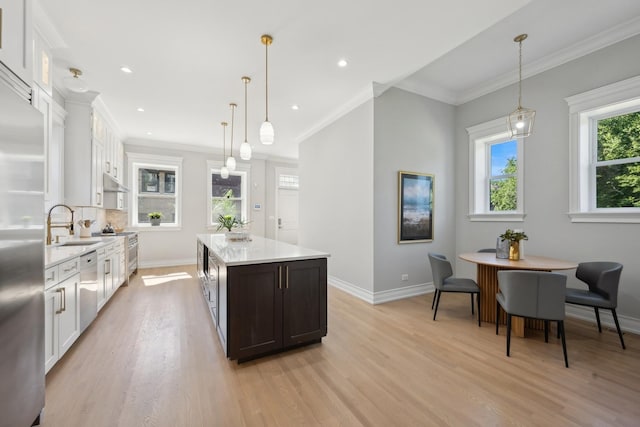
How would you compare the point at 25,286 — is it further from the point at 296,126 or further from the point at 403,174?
the point at 296,126

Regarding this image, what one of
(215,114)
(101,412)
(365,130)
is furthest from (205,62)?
(101,412)

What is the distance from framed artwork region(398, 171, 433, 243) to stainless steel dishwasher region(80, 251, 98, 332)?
383cm

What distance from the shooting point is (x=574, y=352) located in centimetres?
247

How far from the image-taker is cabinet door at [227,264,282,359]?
2256mm

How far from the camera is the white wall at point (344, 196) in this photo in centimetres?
397

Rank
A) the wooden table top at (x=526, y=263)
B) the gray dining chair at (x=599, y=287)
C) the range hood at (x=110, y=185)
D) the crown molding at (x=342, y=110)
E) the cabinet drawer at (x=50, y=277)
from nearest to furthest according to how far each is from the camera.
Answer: the cabinet drawer at (x=50, y=277), the gray dining chair at (x=599, y=287), the wooden table top at (x=526, y=263), the crown molding at (x=342, y=110), the range hood at (x=110, y=185)

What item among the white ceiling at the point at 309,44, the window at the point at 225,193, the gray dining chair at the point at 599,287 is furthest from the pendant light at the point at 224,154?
the gray dining chair at the point at 599,287

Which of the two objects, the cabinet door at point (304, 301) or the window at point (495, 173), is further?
the window at point (495, 173)

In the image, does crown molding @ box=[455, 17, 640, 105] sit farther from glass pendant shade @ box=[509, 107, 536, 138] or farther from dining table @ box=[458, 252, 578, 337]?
dining table @ box=[458, 252, 578, 337]

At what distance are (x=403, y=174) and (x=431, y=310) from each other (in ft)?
6.37

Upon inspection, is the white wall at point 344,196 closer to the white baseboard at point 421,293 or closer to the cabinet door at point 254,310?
the white baseboard at point 421,293

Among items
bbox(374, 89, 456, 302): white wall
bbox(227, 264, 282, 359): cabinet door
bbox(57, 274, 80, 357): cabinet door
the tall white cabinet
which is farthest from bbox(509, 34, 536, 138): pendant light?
the tall white cabinet

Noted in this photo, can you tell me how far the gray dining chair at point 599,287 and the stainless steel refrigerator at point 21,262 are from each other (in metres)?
4.12

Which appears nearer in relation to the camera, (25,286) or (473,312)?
(25,286)
